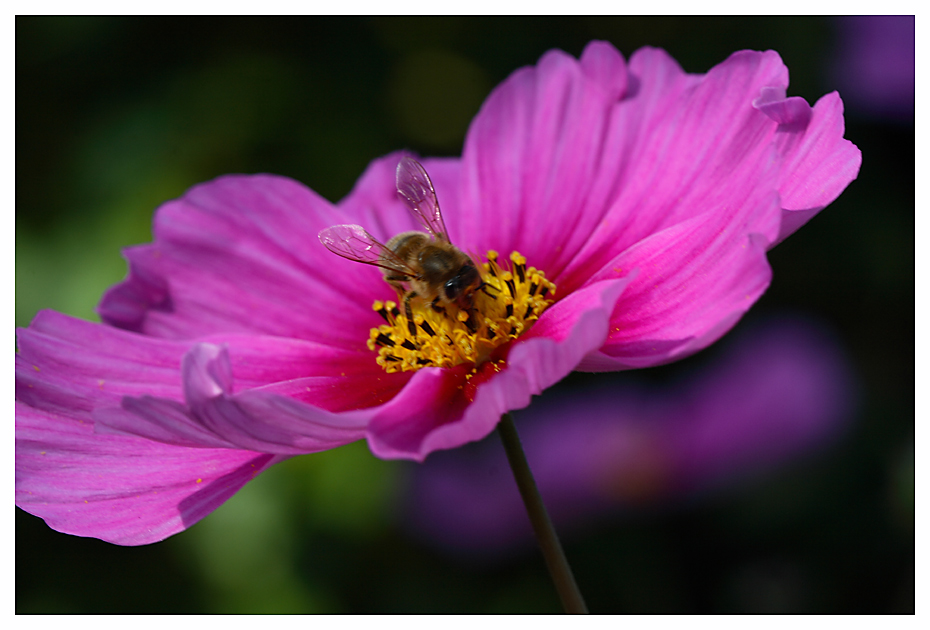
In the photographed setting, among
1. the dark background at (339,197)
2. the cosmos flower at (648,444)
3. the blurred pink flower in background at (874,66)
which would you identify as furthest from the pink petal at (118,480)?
the blurred pink flower in background at (874,66)

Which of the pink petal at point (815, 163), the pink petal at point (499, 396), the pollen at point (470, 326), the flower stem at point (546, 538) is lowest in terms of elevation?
the flower stem at point (546, 538)

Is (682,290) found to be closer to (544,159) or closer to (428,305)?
(428,305)

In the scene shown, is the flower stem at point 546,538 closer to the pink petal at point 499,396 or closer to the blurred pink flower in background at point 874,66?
the pink petal at point 499,396

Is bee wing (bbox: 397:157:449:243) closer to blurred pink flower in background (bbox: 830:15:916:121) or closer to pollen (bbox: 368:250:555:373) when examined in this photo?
pollen (bbox: 368:250:555:373)

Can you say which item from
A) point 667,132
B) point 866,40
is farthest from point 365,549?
point 866,40

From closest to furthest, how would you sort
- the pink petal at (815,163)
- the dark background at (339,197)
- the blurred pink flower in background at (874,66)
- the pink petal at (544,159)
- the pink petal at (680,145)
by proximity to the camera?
Answer: the pink petal at (815,163)
the pink petal at (680,145)
the pink petal at (544,159)
the dark background at (339,197)
the blurred pink flower in background at (874,66)
